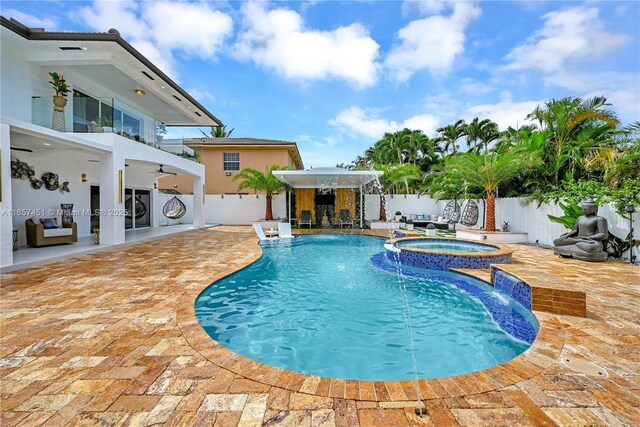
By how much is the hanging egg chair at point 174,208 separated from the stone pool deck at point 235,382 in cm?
1319

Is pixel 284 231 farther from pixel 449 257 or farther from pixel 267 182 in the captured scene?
pixel 449 257

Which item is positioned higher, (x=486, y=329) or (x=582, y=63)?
(x=582, y=63)

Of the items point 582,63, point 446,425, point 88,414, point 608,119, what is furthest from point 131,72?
point 608,119

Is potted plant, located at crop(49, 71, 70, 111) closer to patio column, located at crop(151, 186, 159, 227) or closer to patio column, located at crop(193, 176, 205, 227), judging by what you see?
patio column, located at crop(193, 176, 205, 227)

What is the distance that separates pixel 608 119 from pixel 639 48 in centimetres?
255

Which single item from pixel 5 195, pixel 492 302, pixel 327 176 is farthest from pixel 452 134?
pixel 5 195

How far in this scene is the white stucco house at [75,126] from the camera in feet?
28.4

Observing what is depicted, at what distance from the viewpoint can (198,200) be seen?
58.0 ft

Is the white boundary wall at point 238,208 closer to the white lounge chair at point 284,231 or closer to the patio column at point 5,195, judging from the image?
the white lounge chair at point 284,231

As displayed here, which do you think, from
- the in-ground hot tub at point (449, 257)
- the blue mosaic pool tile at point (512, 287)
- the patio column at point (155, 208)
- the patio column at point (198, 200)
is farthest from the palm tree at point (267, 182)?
the blue mosaic pool tile at point (512, 287)

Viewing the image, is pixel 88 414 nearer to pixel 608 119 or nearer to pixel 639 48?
pixel 639 48

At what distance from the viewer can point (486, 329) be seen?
4273 millimetres

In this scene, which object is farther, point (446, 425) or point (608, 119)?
point (608, 119)

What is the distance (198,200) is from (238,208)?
399cm
